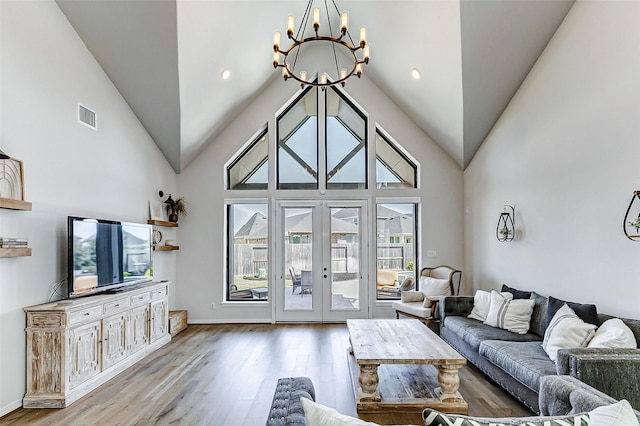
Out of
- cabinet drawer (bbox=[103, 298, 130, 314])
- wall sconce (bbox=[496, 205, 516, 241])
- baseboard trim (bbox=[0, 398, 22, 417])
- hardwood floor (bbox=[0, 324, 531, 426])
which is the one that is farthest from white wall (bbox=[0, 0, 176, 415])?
wall sconce (bbox=[496, 205, 516, 241])

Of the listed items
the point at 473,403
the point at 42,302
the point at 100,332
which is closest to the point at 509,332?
the point at 473,403

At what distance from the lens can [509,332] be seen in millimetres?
4379

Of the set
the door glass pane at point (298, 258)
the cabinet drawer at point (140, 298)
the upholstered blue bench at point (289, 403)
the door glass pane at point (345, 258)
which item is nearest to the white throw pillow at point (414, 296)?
the door glass pane at point (345, 258)

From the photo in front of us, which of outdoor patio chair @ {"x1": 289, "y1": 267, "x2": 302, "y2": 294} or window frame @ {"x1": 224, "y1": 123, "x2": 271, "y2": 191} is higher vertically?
window frame @ {"x1": 224, "y1": 123, "x2": 271, "y2": 191}

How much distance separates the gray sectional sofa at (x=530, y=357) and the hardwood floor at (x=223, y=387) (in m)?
0.26

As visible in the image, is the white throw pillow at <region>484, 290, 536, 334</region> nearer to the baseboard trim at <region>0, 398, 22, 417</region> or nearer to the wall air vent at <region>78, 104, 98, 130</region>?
the baseboard trim at <region>0, 398, 22, 417</region>

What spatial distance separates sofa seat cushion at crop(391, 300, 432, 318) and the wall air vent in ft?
16.3

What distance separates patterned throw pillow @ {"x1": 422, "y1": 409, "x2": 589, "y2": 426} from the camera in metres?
1.17

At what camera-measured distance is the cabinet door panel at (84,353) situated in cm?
369

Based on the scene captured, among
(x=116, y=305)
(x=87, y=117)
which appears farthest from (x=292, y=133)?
(x=116, y=305)

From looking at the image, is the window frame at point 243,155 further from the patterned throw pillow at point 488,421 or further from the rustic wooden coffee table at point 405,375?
the patterned throw pillow at point 488,421

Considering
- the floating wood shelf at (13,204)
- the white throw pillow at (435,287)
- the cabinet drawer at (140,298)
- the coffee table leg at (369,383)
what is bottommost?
the coffee table leg at (369,383)

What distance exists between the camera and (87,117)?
15.1ft

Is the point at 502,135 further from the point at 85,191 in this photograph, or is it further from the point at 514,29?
the point at 85,191
